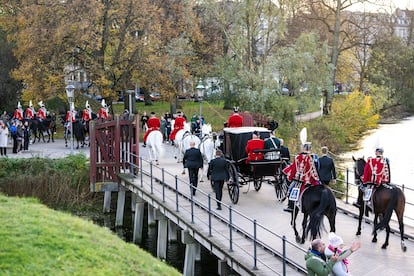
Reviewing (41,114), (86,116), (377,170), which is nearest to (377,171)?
(377,170)

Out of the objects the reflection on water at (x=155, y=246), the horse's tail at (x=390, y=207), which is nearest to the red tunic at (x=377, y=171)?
the horse's tail at (x=390, y=207)

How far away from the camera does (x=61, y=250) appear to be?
11.7m

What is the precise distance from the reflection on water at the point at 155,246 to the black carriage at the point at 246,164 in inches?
76.7

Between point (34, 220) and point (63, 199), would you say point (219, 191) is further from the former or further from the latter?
point (63, 199)

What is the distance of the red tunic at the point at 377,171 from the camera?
1454 centimetres

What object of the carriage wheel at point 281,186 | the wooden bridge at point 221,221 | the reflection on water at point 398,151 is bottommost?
the reflection on water at point 398,151

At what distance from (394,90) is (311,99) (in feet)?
79.3

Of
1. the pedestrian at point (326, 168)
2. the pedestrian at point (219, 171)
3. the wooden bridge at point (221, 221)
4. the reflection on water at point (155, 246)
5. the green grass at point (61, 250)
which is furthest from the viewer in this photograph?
the reflection on water at point (155, 246)

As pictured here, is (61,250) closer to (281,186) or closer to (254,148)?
(254,148)

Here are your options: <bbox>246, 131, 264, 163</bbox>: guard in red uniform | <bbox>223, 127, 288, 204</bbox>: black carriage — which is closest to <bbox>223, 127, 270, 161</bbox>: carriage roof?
<bbox>223, 127, 288, 204</bbox>: black carriage

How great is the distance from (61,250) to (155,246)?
33.5ft

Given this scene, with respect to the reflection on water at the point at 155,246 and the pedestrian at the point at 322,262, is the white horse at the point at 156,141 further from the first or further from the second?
the pedestrian at the point at 322,262

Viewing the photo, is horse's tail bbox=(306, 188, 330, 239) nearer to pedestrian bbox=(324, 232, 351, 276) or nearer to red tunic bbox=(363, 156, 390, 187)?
red tunic bbox=(363, 156, 390, 187)

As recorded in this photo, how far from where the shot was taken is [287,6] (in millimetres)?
39875
